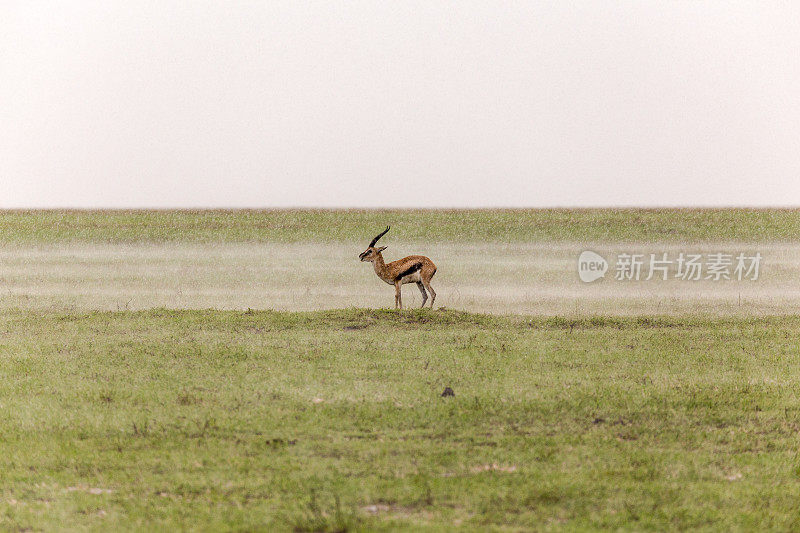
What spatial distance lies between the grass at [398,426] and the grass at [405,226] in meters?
7.72

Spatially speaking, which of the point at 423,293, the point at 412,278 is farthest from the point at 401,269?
the point at 423,293

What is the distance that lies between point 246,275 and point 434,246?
5.36 meters

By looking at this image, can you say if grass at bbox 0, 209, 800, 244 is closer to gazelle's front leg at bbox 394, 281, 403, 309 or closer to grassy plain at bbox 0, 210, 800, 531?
grassy plain at bbox 0, 210, 800, 531

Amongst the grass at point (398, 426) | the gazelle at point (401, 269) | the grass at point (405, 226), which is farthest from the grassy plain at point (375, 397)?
the grass at point (405, 226)

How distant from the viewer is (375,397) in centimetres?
966

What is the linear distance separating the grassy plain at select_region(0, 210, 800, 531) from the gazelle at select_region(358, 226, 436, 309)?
0.66 metres

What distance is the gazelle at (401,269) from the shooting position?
14688 millimetres

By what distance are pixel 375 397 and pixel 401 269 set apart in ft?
17.6

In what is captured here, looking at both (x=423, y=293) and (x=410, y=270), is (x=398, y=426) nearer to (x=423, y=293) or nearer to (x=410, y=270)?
(x=410, y=270)

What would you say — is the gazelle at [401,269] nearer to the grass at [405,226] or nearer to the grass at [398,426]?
the grass at [398,426]

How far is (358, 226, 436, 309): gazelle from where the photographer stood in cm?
1469

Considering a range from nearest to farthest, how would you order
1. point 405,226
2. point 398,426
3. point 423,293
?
1. point 398,426
2. point 423,293
3. point 405,226

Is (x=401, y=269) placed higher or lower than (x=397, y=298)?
higher

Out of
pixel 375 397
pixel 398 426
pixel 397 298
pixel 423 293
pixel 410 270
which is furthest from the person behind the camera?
pixel 423 293
